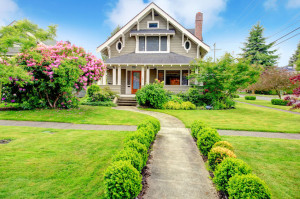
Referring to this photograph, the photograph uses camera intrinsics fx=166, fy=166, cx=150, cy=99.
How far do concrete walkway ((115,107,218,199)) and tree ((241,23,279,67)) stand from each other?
126 ft

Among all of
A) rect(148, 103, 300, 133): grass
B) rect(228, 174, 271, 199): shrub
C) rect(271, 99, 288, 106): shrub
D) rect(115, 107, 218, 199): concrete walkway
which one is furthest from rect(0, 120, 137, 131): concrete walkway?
rect(271, 99, 288, 106): shrub

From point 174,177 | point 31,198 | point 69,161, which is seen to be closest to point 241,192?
point 174,177

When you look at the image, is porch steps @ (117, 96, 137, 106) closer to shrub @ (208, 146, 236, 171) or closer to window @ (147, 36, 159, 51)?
window @ (147, 36, 159, 51)

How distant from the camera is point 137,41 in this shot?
699 inches

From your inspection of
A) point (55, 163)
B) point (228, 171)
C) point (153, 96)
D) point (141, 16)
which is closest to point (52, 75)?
point (153, 96)

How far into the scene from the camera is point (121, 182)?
2262 mm

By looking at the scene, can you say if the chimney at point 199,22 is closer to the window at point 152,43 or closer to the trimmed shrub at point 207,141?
the window at point 152,43

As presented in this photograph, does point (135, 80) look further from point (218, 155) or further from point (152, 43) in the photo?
point (218, 155)

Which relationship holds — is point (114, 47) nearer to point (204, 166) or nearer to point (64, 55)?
point (64, 55)

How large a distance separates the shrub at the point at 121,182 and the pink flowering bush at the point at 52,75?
821cm

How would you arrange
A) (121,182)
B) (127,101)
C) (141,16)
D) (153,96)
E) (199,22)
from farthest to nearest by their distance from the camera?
(199,22) < (141,16) < (127,101) < (153,96) < (121,182)

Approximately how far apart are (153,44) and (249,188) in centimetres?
1718

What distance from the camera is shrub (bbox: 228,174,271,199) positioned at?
2.11 m

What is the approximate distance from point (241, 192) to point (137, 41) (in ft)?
57.3
